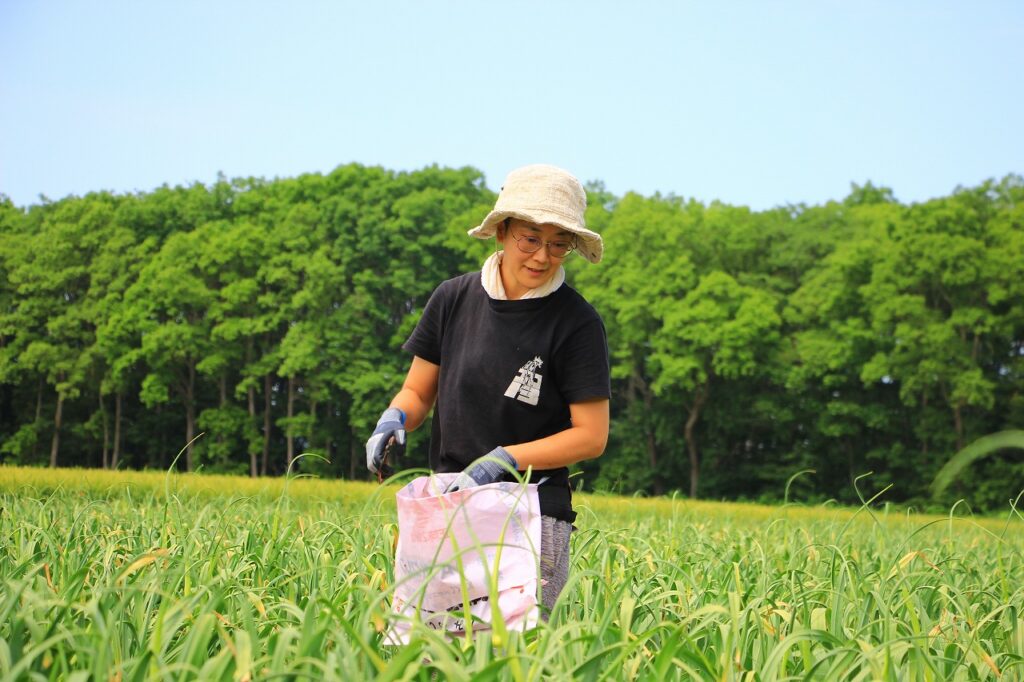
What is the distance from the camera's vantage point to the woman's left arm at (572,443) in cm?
291

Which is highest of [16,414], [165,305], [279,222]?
[279,222]

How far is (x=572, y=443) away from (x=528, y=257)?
553mm

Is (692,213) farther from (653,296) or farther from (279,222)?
(279,222)

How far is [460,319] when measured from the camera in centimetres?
323

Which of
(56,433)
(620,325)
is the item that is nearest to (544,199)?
(620,325)

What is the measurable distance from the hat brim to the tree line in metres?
27.0

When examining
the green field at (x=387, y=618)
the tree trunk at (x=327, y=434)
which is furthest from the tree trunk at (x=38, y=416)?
the green field at (x=387, y=618)

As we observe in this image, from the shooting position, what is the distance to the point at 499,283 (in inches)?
124

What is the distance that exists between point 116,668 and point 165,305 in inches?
1343

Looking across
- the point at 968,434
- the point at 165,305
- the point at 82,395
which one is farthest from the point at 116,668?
the point at 82,395

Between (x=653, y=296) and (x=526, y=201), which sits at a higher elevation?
(x=653, y=296)

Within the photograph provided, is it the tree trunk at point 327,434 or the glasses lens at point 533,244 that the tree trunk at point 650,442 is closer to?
the tree trunk at point 327,434

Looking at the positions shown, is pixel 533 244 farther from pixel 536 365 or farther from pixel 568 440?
pixel 568 440

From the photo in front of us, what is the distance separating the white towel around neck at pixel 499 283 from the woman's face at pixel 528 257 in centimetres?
1
